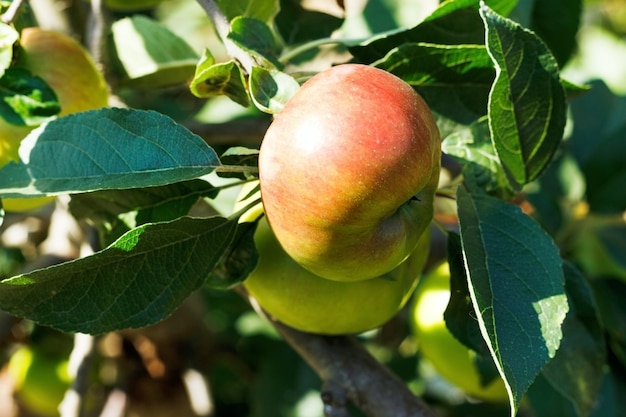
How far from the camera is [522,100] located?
0.79 m

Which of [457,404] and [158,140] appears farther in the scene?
[457,404]

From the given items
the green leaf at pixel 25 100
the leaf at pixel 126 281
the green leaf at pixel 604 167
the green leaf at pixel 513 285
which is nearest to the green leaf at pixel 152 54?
the green leaf at pixel 25 100

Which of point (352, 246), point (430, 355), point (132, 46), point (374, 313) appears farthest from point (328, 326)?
point (132, 46)

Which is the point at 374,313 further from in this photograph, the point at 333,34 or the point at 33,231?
the point at 33,231

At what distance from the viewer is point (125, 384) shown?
1461 millimetres

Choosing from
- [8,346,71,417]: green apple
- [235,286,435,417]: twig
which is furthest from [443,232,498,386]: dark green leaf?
[8,346,71,417]: green apple

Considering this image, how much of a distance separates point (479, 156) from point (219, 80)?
27cm

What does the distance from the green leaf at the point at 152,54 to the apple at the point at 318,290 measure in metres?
0.32

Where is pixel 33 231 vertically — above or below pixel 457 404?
above

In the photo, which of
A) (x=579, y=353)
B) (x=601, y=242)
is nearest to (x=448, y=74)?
(x=579, y=353)

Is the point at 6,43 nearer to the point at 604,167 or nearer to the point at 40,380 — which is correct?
the point at 40,380

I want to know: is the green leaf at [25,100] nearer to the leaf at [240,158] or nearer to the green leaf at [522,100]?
the leaf at [240,158]

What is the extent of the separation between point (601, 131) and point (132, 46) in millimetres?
893

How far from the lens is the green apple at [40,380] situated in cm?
146
